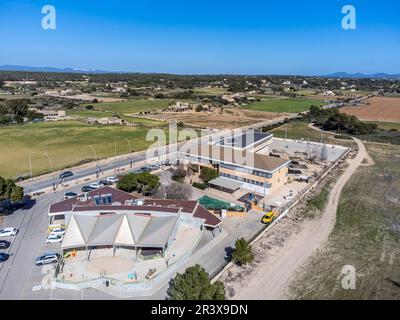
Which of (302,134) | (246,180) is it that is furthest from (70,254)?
(302,134)

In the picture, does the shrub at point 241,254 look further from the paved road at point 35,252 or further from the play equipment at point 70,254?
the play equipment at point 70,254

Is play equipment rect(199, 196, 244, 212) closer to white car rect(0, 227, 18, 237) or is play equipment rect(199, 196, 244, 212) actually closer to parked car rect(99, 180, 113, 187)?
parked car rect(99, 180, 113, 187)

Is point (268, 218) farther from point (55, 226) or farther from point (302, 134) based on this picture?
point (302, 134)

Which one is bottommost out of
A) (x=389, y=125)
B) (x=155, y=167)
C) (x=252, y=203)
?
(x=252, y=203)

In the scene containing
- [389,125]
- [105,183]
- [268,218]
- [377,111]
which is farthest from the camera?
[377,111]

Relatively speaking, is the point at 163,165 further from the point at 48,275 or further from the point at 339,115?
the point at 339,115

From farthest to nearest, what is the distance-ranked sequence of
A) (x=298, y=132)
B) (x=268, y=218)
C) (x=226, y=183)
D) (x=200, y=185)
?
(x=298, y=132) < (x=200, y=185) < (x=226, y=183) < (x=268, y=218)
